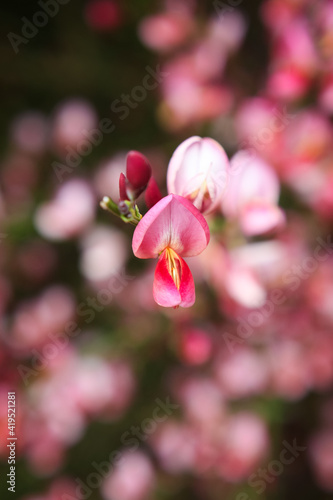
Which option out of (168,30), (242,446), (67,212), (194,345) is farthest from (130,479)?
(168,30)

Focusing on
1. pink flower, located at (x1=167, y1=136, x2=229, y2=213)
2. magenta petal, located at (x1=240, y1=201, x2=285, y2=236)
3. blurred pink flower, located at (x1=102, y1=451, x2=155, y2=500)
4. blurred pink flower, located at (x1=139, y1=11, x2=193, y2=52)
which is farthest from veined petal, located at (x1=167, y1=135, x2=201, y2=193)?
blurred pink flower, located at (x1=102, y1=451, x2=155, y2=500)

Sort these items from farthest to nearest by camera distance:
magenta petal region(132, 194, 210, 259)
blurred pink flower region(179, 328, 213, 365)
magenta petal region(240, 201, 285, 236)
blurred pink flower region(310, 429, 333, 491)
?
blurred pink flower region(310, 429, 333, 491), blurred pink flower region(179, 328, 213, 365), magenta petal region(240, 201, 285, 236), magenta petal region(132, 194, 210, 259)

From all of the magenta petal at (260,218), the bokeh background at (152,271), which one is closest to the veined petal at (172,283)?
the magenta petal at (260,218)

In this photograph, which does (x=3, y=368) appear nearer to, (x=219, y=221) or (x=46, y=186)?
(x=46, y=186)

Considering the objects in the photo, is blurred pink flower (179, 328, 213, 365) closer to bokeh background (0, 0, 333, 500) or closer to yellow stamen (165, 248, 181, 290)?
bokeh background (0, 0, 333, 500)

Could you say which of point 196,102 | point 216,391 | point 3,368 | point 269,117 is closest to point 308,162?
point 269,117

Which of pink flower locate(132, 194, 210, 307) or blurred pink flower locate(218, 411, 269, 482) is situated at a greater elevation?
pink flower locate(132, 194, 210, 307)

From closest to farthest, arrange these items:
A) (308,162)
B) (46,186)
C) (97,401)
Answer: (308,162), (97,401), (46,186)
